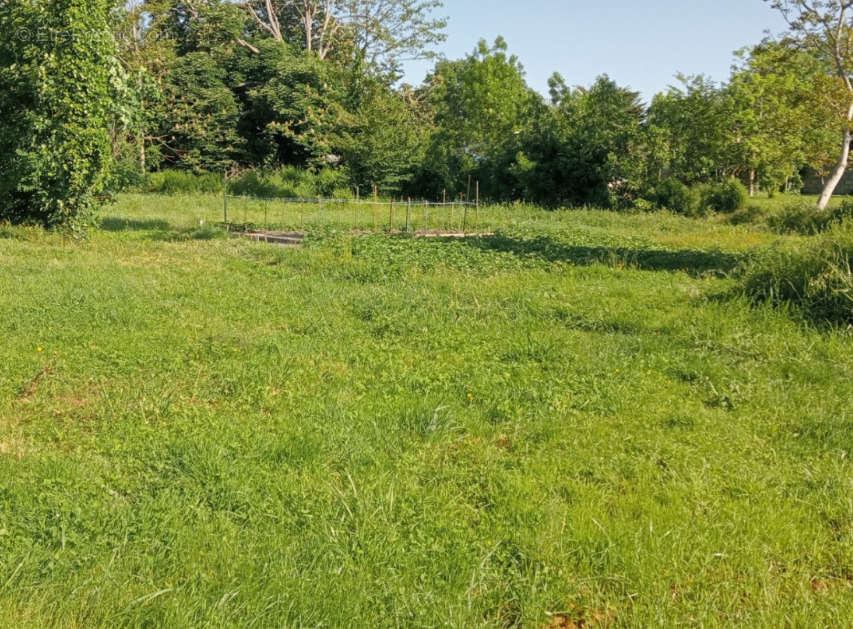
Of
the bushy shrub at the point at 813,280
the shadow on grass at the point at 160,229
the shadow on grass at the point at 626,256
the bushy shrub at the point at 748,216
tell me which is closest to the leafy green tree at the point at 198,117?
the shadow on grass at the point at 160,229

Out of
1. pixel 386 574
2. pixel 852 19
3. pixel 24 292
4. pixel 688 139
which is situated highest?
pixel 852 19

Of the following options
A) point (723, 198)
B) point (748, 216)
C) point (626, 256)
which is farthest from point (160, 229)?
point (723, 198)

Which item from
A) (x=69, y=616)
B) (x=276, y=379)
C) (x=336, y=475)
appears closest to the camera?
(x=69, y=616)

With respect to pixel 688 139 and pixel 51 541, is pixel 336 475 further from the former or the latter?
pixel 688 139

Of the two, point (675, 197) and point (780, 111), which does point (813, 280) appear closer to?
point (675, 197)

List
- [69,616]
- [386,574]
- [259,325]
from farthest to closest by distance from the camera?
[259,325], [386,574], [69,616]

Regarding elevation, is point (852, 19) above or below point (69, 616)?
above

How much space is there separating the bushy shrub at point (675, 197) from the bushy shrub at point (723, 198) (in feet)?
1.22

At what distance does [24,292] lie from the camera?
7418mm

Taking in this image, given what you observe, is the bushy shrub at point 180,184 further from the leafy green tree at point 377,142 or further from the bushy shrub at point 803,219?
the bushy shrub at point 803,219

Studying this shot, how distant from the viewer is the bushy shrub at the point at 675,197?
2181 centimetres

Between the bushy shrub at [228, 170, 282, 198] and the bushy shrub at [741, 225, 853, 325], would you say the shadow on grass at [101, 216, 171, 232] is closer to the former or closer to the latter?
the bushy shrub at [228, 170, 282, 198]

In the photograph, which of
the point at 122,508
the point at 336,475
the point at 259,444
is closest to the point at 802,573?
the point at 336,475

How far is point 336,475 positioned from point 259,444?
0.58 meters
